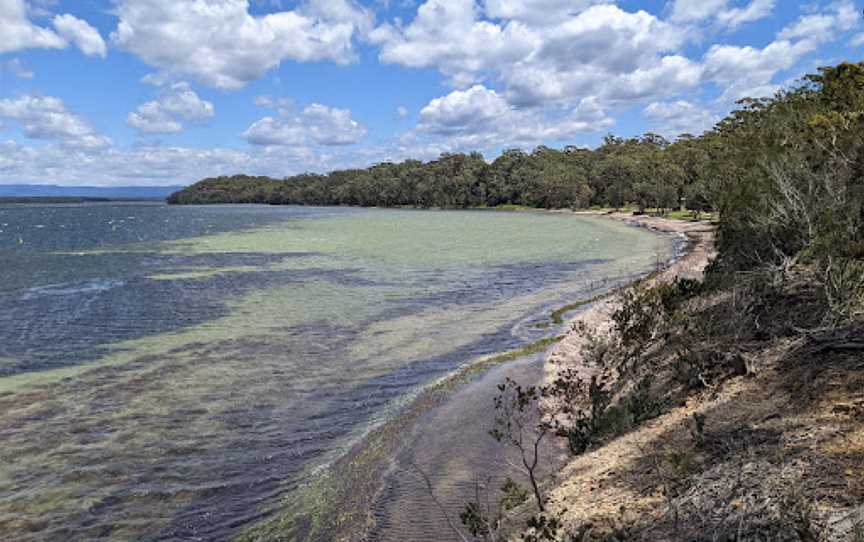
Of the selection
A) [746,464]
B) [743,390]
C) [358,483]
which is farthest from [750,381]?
[358,483]

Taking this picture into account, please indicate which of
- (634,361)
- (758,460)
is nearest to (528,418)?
(634,361)

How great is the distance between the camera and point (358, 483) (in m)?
12.7

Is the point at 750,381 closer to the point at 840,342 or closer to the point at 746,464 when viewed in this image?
the point at 840,342

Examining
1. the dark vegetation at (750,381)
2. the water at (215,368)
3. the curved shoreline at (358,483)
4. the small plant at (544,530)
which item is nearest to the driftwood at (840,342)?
the dark vegetation at (750,381)

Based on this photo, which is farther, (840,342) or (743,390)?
(743,390)

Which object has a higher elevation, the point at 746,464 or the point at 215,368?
the point at 746,464

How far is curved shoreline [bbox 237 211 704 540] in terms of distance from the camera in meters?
11.0

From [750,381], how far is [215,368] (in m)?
18.2

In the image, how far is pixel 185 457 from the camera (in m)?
14.4

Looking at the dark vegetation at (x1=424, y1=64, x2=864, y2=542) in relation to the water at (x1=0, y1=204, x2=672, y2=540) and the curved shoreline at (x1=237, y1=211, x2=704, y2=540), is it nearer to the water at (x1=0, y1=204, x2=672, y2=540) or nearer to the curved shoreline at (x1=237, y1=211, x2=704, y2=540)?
the curved shoreline at (x1=237, y1=211, x2=704, y2=540)

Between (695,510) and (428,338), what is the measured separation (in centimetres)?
1945

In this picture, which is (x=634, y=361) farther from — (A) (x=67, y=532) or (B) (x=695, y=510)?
(A) (x=67, y=532)

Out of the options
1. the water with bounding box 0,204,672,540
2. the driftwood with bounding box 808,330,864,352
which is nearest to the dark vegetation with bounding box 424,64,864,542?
the driftwood with bounding box 808,330,864,352

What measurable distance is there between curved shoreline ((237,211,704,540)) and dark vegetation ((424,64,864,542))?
8.20 feet
